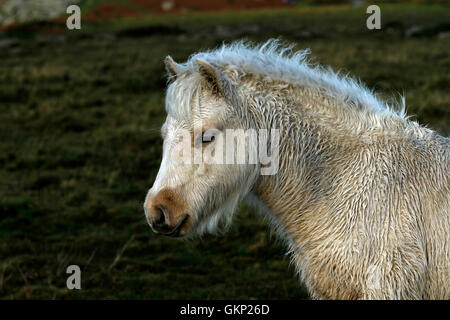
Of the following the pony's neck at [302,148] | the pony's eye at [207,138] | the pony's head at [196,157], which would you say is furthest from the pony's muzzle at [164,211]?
the pony's neck at [302,148]

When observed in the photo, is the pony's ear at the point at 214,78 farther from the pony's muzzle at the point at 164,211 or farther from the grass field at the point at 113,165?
the grass field at the point at 113,165

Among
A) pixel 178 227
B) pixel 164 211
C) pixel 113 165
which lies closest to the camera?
pixel 164 211

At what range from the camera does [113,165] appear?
12516 millimetres

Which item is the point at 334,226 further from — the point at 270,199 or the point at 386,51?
the point at 386,51

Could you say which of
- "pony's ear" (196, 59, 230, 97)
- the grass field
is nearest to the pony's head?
"pony's ear" (196, 59, 230, 97)

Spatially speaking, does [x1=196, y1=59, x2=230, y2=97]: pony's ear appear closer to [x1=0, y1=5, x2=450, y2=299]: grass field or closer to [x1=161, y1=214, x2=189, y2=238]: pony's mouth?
[x1=161, y1=214, x2=189, y2=238]: pony's mouth

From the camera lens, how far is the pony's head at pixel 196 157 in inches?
156

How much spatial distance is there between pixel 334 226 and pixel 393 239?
43 cm

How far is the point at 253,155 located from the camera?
4176 millimetres

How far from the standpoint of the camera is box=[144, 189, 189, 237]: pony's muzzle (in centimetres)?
392

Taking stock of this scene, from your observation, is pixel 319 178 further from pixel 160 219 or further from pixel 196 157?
pixel 160 219

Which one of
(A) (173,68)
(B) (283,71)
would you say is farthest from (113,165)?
(B) (283,71)

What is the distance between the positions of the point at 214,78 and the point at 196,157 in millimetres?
568

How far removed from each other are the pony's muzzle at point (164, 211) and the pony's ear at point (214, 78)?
799 millimetres
